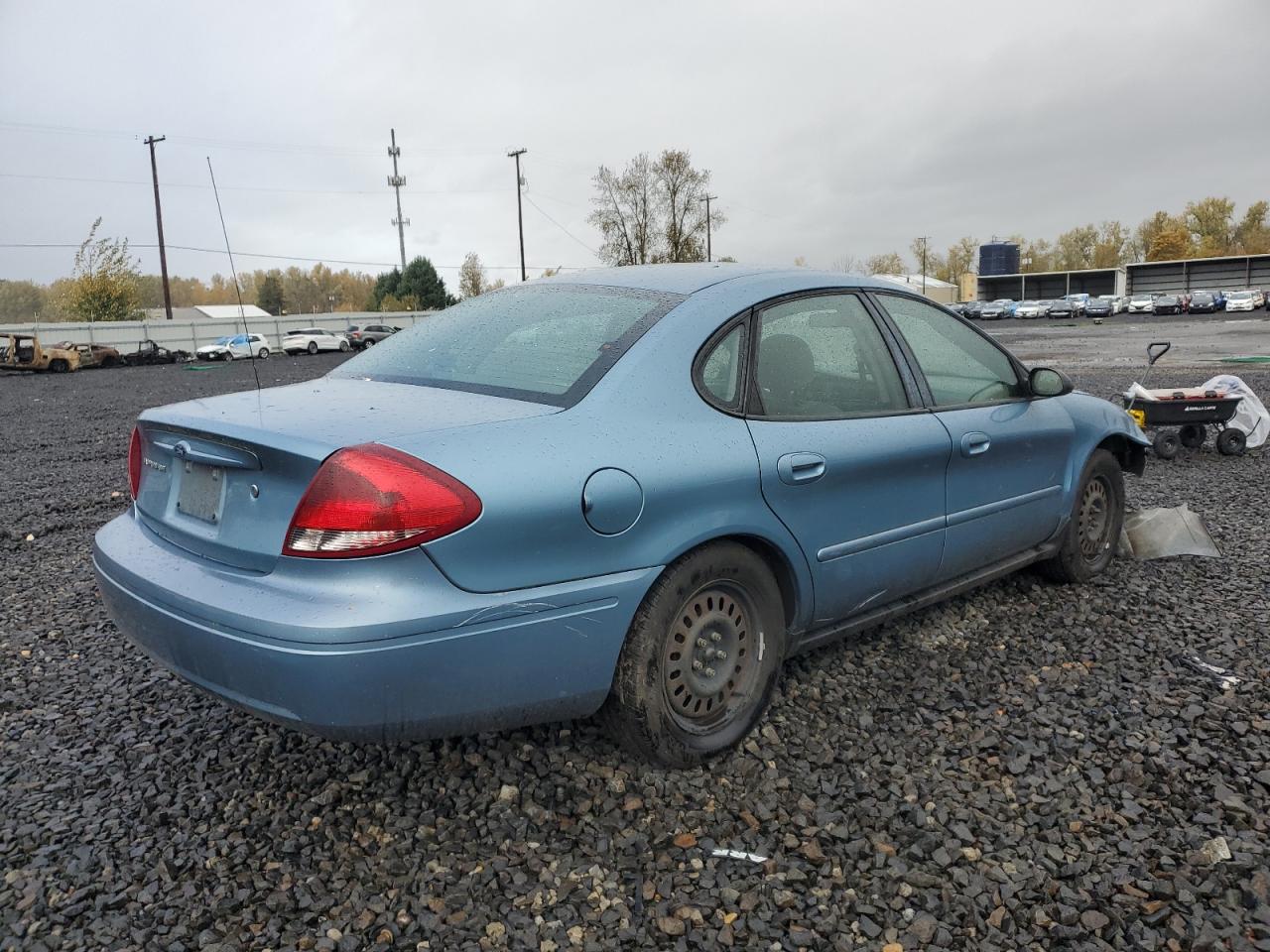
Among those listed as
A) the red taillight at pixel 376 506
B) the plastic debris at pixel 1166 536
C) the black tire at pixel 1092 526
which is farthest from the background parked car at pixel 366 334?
the red taillight at pixel 376 506

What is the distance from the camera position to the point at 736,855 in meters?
2.42

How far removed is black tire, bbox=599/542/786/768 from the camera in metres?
2.59

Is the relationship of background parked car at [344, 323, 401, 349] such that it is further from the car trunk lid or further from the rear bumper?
the rear bumper

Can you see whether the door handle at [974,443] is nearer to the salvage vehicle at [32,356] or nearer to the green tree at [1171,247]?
the salvage vehicle at [32,356]

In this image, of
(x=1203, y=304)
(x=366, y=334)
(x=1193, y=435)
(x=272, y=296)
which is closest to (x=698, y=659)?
(x=1193, y=435)

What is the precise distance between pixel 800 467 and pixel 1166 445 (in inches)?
267

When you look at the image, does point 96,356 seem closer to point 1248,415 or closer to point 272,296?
point 1248,415

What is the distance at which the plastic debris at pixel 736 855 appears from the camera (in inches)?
94.5

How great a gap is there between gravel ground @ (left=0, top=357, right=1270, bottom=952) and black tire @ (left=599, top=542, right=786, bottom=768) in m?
0.15

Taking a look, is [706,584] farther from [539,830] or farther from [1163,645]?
[1163,645]

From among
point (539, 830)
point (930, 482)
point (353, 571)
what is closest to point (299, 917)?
point (539, 830)

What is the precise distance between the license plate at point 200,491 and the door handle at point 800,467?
1.58 metres

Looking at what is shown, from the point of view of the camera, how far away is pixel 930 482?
342cm

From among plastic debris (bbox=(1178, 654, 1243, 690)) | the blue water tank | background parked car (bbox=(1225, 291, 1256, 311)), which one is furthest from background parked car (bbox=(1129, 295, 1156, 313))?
plastic debris (bbox=(1178, 654, 1243, 690))
